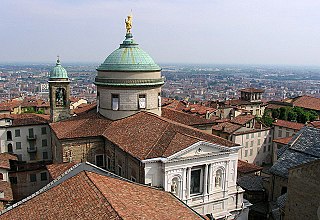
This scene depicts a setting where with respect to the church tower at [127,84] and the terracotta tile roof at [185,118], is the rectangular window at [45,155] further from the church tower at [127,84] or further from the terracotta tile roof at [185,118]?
the terracotta tile roof at [185,118]

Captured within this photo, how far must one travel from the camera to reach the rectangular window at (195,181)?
79.5 ft

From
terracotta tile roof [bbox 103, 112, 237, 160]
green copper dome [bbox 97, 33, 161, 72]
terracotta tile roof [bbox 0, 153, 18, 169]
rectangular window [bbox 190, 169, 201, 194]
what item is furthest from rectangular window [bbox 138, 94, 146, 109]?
terracotta tile roof [bbox 0, 153, 18, 169]

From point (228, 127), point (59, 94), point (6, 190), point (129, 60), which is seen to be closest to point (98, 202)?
point (129, 60)

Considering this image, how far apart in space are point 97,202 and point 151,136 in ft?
36.9

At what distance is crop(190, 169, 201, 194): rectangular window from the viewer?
24.2m

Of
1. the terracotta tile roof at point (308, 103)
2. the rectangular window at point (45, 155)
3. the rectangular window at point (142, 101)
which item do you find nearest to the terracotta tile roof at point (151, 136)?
the rectangular window at point (142, 101)

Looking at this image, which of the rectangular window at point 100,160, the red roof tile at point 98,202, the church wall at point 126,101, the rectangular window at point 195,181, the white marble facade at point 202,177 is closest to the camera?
the red roof tile at point 98,202

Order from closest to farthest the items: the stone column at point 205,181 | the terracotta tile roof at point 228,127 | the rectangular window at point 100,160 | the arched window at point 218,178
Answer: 1. the stone column at point 205,181
2. the arched window at point 218,178
3. the rectangular window at point 100,160
4. the terracotta tile roof at point 228,127

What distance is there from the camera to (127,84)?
3052 cm

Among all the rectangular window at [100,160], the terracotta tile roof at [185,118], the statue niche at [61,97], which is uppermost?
the statue niche at [61,97]

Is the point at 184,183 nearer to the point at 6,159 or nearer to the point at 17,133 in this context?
the point at 6,159

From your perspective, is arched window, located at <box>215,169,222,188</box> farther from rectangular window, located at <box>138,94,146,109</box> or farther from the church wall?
rectangular window, located at <box>138,94,146,109</box>

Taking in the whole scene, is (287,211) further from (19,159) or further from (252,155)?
(19,159)

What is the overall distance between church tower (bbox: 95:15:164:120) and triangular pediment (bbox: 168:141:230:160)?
9.67 meters
